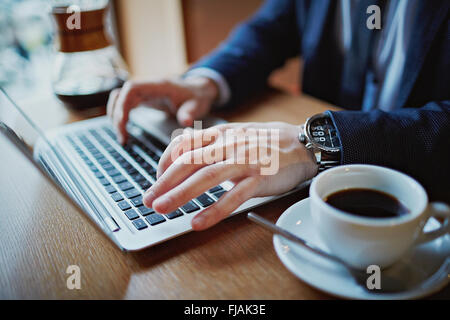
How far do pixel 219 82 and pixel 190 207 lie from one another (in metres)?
0.48

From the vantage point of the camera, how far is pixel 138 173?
0.63m

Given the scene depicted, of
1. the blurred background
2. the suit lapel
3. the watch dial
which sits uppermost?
the suit lapel

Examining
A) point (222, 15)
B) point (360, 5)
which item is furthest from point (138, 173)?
point (222, 15)

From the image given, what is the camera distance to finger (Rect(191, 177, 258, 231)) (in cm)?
47

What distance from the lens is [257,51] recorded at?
103cm

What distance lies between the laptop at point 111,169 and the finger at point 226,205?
0.02 meters

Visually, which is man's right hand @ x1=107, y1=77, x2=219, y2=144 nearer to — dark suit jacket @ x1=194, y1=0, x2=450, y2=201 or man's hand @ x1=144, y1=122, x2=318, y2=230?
dark suit jacket @ x1=194, y1=0, x2=450, y2=201

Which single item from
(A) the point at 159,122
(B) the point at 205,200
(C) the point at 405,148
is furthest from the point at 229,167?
(A) the point at 159,122

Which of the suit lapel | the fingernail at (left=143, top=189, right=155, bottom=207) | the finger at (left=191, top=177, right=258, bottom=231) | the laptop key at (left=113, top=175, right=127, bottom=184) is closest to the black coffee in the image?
the finger at (left=191, top=177, right=258, bottom=231)

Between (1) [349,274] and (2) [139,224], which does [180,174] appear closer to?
(2) [139,224]

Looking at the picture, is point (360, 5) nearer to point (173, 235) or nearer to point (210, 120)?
point (210, 120)

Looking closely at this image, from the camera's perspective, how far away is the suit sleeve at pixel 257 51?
0.96 metres

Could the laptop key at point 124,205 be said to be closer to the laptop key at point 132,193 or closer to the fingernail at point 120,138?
the laptop key at point 132,193
